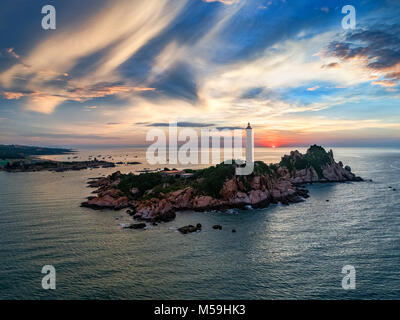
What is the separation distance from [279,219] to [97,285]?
4525cm

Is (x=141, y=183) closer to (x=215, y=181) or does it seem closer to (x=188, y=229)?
(x=215, y=181)

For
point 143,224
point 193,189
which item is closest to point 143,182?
point 193,189

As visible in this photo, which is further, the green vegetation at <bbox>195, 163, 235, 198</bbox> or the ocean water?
the green vegetation at <bbox>195, 163, 235, 198</bbox>

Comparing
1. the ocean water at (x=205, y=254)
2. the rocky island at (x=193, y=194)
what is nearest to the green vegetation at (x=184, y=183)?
the rocky island at (x=193, y=194)

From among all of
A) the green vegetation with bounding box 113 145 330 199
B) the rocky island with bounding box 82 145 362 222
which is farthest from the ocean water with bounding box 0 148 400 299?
the green vegetation with bounding box 113 145 330 199

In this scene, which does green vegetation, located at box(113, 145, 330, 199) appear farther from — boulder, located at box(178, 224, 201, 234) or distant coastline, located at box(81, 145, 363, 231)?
boulder, located at box(178, 224, 201, 234)

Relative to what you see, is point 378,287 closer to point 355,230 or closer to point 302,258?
point 302,258

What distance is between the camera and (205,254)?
4175 cm

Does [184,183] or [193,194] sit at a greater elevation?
[184,183]

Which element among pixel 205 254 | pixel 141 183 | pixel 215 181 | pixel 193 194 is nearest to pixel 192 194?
pixel 193 194

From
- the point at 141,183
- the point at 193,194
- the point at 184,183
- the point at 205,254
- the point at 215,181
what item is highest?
→ the point at 215,181

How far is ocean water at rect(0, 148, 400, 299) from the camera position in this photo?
31609 millimetres
